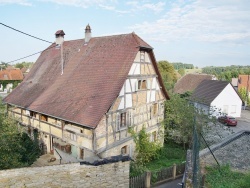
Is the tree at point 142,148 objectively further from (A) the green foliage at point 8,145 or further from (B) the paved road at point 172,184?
(A) the green foliage at point 8,145

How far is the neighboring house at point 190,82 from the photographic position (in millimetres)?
42688

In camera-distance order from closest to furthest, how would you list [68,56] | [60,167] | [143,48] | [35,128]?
[60,167] < [143,48] < [35,128] < [68,56]

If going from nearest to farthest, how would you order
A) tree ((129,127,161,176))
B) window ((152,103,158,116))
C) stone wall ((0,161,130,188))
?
stone wall ((0,161,130,188)), tree ((129,127,161,176)), window ((152,103,158,116))

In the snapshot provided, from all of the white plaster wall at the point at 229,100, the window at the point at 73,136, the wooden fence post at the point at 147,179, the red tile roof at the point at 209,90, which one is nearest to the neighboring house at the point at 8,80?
the red tile roof at the point at 209,90

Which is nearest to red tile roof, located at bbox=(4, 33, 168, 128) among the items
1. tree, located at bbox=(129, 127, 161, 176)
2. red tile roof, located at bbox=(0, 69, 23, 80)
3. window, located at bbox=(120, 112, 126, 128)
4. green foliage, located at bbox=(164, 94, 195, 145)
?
window, located at bbox=(120, 112, 126, 128)

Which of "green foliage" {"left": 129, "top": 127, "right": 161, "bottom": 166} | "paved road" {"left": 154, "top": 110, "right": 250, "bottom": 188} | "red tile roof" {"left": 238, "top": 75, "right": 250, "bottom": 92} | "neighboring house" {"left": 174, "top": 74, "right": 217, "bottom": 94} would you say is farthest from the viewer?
"red tile roof" {"left": 238, "top": 75, "right": 250, "bottom": 92}

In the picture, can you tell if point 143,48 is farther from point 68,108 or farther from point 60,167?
point 60,167

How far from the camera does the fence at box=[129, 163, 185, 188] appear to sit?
12672mm

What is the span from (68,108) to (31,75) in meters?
9.30

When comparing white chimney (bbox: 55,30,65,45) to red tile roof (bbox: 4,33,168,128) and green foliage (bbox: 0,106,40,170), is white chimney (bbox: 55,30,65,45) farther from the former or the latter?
green foliage (bbox: 0,106,40,170)

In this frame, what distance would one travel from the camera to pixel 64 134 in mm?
15656

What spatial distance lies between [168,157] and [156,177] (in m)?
5.12

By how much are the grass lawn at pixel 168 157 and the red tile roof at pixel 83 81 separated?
5990mm

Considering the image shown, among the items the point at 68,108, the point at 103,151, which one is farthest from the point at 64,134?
the point at 103,151
